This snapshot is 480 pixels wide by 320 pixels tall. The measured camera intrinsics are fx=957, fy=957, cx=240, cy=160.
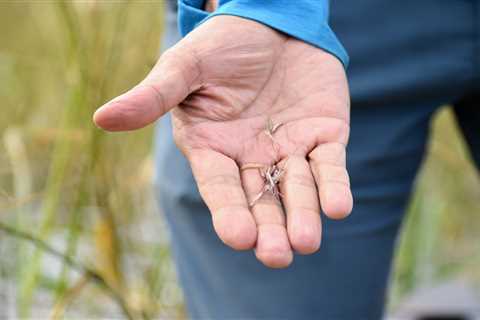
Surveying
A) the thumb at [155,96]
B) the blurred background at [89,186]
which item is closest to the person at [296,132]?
the thumb at [155,96]

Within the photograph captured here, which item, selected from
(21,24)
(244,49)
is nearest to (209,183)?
(244,49)

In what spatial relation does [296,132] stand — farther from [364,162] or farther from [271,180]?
[364,162]

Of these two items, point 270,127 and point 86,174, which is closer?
point 270,127

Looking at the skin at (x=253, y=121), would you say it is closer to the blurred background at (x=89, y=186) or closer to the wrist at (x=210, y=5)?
the wrist at (x=210, y=5)

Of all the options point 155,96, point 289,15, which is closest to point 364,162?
point 289,15

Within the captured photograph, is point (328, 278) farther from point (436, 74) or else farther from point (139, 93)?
point (139, 93)

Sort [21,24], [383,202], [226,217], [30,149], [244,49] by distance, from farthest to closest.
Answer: [21,24] → [30,149] → [383,202] → [244,49] → [226,217]

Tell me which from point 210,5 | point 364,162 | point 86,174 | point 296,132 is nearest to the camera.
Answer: point 296,132
